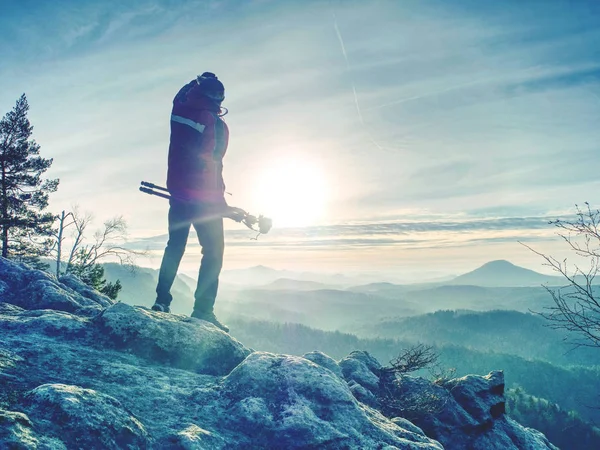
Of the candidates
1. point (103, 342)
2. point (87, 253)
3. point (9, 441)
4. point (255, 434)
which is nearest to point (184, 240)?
point (103, 342)

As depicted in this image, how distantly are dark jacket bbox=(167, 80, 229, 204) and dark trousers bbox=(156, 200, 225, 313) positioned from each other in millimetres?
349

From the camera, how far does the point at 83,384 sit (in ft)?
15.4

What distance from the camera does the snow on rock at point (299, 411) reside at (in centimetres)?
471

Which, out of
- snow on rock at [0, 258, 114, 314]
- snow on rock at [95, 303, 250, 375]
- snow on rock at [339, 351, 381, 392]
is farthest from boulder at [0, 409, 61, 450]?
snow on rock at [339, 351, 381, 392]

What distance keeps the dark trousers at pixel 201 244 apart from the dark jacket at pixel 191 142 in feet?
1.15

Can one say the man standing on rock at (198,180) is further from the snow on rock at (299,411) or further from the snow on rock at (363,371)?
the snow on rock at (363,371)

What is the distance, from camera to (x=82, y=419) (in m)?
3.55

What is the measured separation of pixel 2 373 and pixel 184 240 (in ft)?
14.5

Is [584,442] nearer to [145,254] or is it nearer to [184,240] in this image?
[145,254]

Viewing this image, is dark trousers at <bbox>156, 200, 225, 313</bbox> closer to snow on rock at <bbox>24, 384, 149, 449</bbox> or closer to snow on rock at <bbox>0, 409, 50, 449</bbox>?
snow on rock at <bbox>24, 384, 149, 449</bbox>

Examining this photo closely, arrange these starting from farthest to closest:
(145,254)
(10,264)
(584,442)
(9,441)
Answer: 1. (584,442)
2. (145,254)
3. (10,264)
4. (9,441)

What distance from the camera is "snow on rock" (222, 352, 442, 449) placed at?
186 inches


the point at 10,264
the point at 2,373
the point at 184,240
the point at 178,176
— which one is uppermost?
the point at 178,176

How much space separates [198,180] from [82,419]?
214 inches
